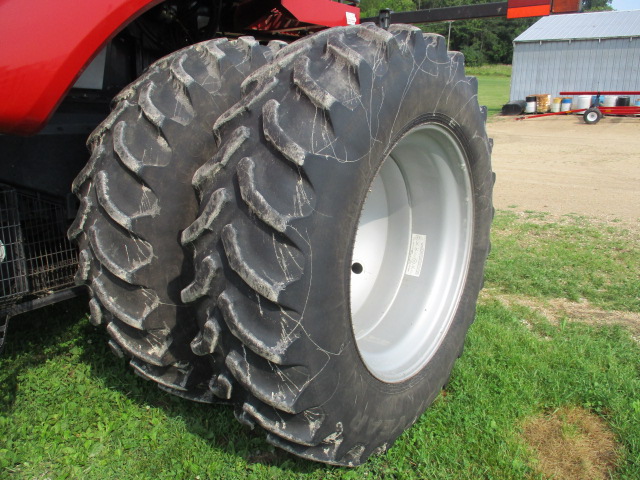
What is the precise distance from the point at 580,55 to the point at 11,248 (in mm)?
25869

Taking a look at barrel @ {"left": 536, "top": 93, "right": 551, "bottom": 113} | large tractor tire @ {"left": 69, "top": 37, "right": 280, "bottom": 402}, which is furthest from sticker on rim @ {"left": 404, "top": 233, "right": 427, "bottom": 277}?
barrel @ {"left": 536, "top": 93, "right": 551, "bottom": 113}

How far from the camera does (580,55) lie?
23547 millimetres

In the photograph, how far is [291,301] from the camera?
Result: 1.50 metres

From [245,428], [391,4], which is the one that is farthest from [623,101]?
[391,4]

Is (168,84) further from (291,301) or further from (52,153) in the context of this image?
(291,301)

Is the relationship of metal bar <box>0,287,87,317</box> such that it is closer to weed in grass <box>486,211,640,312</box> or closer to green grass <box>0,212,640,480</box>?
green grass <box>0,212,640,480</box>

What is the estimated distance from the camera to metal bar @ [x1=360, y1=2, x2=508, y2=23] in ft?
17.4

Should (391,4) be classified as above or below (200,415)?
above

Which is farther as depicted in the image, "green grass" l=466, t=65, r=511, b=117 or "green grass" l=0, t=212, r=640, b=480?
"green grass" l=466, t=65, r=511, b=117

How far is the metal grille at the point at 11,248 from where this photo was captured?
75.8 inches

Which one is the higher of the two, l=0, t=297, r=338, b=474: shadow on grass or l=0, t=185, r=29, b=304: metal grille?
l=0, t=185, r=29, b=304: metal grille

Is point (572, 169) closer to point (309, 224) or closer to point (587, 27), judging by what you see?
point (309, 224)

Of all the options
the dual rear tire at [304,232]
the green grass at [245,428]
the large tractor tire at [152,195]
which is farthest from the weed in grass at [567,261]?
the large tractor tire at [152,195]

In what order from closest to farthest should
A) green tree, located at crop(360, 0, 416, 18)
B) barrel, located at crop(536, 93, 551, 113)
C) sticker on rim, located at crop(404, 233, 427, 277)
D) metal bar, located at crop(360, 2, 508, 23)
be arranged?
sticker on rim, located at crop(404, 233, 427, 277) < metal bar, located at crop(360, 2, 508, 23) < barrel, located at crop(536, 93, 551, 113) < green tree, located at crop(360, 0, 416, 18)
